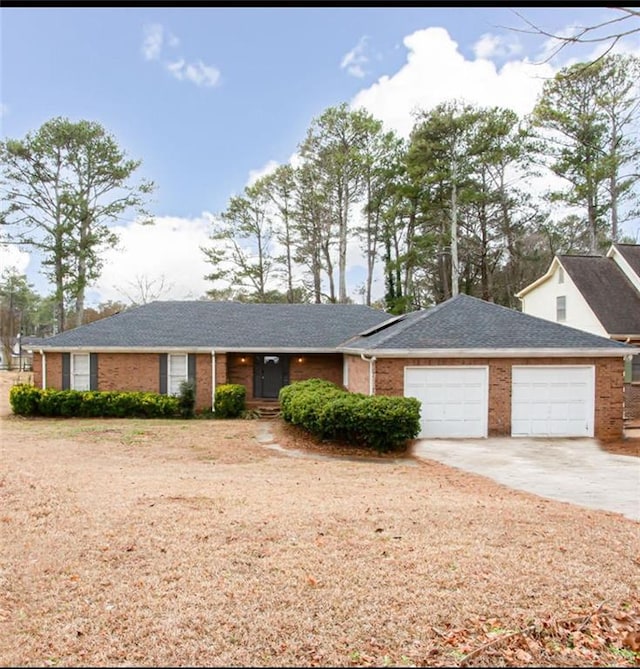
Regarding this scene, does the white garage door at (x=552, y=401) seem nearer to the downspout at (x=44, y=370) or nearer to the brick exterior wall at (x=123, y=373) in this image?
the brick exterior wall at (x=123, y=373)

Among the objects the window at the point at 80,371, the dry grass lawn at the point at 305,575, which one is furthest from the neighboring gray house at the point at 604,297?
the window at the point at 80,371

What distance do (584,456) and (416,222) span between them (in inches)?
781

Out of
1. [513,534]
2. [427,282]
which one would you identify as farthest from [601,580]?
[427,282]

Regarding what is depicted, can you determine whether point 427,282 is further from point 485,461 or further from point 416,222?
point 485,461

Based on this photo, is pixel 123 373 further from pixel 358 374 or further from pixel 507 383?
pixel 507 383

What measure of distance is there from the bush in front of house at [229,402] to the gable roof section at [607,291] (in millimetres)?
13371

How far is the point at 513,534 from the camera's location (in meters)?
4.91

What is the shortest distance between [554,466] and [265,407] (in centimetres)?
1043

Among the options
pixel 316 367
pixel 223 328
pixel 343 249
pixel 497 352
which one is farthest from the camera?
pixel 343 249

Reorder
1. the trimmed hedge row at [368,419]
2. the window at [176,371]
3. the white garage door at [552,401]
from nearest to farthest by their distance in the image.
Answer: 1. the trimmed hedge row at [368,419]
2. the white garage door at [552,401]
3. the window at [176,371]

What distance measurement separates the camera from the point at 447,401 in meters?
12.3

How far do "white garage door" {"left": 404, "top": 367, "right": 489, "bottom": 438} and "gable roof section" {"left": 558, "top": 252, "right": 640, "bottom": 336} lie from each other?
708cm

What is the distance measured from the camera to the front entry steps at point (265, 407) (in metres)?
16.7

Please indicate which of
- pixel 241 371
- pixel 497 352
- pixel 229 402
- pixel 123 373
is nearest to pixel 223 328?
pixel 241 371
